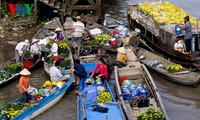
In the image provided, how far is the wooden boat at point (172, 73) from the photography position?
48.4 feet

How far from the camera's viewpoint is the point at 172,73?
15273 millimetres

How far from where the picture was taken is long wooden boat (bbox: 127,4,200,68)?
52.7 feet

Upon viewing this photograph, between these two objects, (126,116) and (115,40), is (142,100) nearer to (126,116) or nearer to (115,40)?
(126,116)

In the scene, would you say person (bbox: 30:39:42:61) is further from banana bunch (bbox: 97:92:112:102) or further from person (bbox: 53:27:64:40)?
banana bunch (bbox: 97:92:112:102)

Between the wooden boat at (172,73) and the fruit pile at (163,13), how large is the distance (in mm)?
2055

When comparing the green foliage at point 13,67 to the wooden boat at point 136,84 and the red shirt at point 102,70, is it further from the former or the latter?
the wooden boat at point 136,84

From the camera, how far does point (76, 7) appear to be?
22531 mm

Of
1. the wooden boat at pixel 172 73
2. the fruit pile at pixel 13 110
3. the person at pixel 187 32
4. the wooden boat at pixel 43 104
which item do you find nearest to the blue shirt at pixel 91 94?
the wooden boat at pixel 43 104

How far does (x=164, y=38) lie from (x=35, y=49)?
5.81 metres

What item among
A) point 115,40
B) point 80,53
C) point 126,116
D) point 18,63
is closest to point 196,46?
point 115,40

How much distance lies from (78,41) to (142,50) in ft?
9.85

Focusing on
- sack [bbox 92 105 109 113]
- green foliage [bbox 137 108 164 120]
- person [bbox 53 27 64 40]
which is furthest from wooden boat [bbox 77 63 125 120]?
person [bbox 53 27 64 40]

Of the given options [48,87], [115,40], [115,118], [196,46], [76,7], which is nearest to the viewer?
[115,118]

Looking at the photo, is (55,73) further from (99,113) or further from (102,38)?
(102,38)
